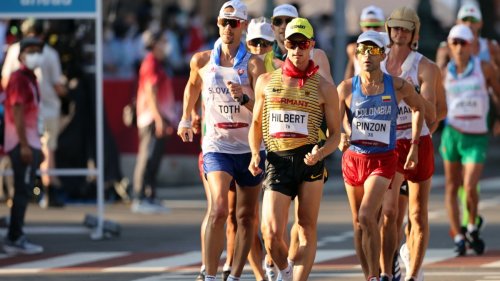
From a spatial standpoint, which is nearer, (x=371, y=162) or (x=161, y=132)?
(x=371, y=162)

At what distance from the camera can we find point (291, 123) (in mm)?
12430

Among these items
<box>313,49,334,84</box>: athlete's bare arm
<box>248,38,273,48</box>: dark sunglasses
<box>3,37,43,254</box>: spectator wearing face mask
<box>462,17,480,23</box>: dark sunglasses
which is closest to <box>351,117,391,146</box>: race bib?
<box>313,49,334,84</box>: athlete's bare arm

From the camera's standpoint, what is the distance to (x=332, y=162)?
88.8 feet

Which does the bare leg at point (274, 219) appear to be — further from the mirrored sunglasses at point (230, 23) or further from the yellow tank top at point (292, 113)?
the mirrored sunglasses at point (230, 23)

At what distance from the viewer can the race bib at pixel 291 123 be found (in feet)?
40.8

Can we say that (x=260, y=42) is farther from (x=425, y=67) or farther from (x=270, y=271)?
(x=270, y=271)

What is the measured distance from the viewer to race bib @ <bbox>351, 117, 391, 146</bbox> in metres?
12.8

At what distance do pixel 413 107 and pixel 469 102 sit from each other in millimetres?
3483

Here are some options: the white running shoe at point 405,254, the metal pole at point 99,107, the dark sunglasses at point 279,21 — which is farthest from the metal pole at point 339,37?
the white running shoe at point 405,254

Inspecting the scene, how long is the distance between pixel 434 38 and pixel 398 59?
20335 millimetres

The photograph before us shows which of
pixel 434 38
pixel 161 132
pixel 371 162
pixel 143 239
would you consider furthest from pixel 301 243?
pixel 434 38

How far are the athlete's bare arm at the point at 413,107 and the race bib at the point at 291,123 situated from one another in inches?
34.7

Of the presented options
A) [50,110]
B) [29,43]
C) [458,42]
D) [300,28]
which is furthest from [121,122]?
[300,28]

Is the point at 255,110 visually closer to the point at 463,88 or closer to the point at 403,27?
the point at 403,27
